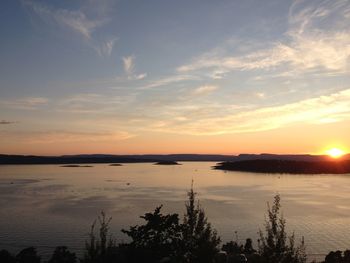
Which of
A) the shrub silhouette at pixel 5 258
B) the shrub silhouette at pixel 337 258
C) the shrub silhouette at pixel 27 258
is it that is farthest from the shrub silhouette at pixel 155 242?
the shrub silhouette at pixel 337 258

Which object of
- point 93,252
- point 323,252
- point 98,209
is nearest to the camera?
point 93,252

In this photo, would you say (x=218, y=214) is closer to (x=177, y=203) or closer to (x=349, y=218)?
(x=177, y=203)

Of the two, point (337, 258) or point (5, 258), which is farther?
point (337, 258)

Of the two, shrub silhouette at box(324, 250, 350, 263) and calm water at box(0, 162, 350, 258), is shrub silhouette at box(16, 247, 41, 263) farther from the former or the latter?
shrub silhouette at box(324, 250, 350, 263)

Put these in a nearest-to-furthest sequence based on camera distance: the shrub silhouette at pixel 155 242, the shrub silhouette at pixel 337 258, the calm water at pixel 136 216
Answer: the shrub silhouette at pixel 155 242
the shrub silhouette at pixel 337 258
the calm water at pixel 136 216

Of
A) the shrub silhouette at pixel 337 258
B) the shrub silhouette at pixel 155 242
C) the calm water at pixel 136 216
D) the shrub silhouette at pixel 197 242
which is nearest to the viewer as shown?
the shrub silhouette at pixel 155 242

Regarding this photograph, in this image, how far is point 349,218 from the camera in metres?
75.6

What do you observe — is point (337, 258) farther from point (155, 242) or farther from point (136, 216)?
point (136, 216)

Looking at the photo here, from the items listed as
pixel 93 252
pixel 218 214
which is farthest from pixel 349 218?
pixel 93 252

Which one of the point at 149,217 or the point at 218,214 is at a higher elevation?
the point at 149,217

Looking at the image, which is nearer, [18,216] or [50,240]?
[50,240]

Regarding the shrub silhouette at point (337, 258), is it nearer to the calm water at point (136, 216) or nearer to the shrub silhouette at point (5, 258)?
the calm water at point (136, 216)

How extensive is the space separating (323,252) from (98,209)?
45.2 metres

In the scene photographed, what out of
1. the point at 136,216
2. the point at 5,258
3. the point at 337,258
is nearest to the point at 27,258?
the point at 5,258
